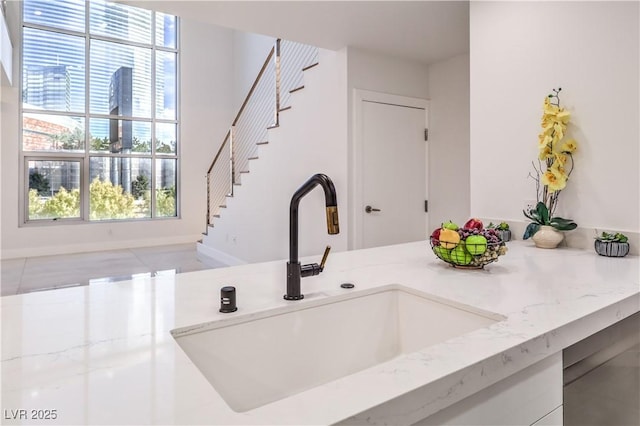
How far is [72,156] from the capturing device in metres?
6.70

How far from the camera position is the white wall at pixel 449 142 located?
4.00 m

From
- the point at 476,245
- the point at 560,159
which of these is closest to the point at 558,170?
the point at 560,159

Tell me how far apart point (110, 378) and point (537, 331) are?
815mm

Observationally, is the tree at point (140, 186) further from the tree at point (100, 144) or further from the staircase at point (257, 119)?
the staircase at point (257, 119)

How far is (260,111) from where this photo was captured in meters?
5.75

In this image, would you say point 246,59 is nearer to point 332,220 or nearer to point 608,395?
point 332,220

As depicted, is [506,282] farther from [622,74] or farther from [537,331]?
[622,74]

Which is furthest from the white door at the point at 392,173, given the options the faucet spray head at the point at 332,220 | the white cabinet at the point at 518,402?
the white cabinet at the point at 518,402

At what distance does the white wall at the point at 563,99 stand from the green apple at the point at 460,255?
2.93 ft

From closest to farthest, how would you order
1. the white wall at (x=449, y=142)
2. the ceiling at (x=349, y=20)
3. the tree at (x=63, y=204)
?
1. the ceiling at (x=349, y=20)
2. the white wall at (x=449, y=142)
3. the tree at (x=63, y=204)

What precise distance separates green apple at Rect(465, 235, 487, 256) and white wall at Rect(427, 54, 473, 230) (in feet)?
9.31

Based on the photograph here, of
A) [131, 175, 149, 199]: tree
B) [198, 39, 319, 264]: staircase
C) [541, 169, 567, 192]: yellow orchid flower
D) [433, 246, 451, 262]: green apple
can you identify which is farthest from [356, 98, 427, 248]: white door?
[131, 175, 149, 199]: tree

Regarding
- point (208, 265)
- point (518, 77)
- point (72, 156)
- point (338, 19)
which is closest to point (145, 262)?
point (208, 265)

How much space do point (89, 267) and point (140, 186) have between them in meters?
2.22
